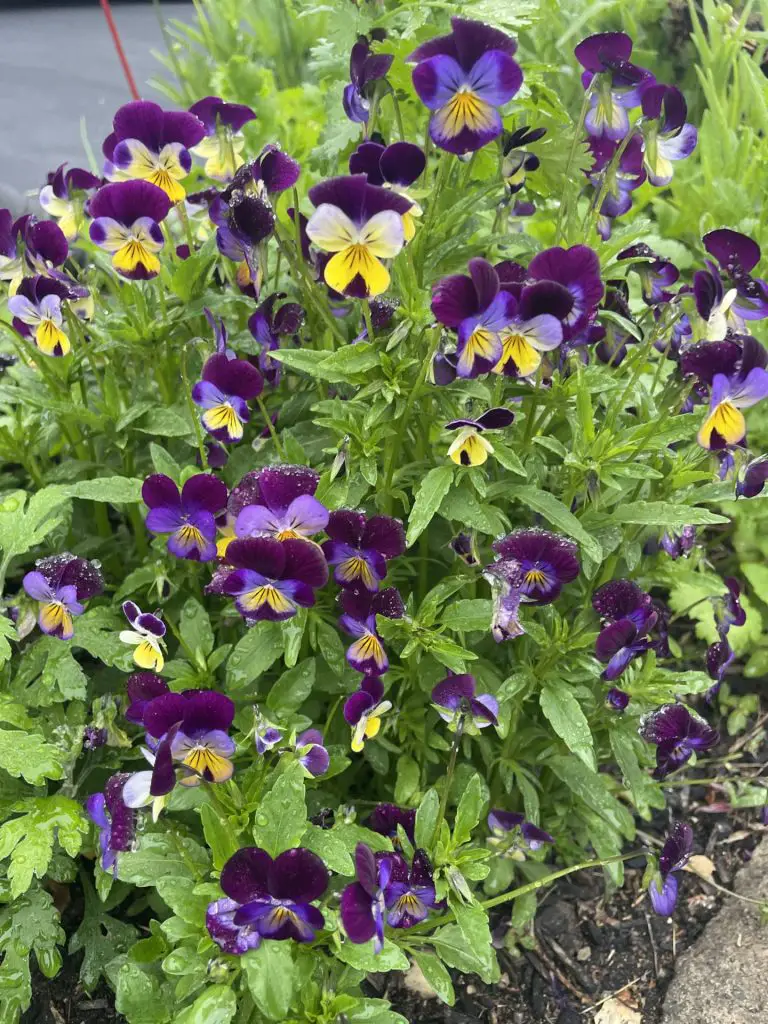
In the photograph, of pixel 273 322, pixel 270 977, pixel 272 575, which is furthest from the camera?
pixel 273 322

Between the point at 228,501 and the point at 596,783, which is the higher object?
the point at 228,501

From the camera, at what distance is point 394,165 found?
51.2 inches

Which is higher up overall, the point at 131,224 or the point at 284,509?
the point at 131,224

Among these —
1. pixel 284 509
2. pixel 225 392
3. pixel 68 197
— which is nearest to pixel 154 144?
pixel 68 197

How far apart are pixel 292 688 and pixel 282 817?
28cm

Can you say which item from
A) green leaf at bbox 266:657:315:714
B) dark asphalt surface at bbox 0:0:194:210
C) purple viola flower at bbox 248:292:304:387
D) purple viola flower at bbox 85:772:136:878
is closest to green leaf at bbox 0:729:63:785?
purple viola flower at bbox 85:772:136:878

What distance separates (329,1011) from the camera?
4.00 ft

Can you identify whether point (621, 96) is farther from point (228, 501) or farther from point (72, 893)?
point (72, 893)

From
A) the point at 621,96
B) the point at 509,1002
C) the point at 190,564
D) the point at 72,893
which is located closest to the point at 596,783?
the point at 509,1002

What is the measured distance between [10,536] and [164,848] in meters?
0.59

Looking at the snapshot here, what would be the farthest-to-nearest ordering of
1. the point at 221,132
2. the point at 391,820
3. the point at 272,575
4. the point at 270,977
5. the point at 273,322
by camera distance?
1. the point at 221,132
2. the point at 273,322
3. the point at 391,820
4. the point at 272,575
5. the point at 270,977

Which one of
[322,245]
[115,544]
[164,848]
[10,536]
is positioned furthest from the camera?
[115,544]

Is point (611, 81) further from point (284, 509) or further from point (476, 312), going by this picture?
point (284, 509)

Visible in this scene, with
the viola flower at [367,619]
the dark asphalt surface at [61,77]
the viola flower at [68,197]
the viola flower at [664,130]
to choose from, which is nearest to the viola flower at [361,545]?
the viola flower at [367,619]
